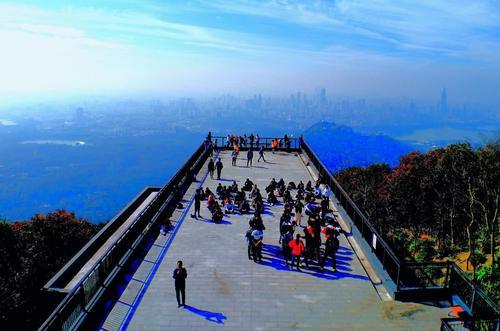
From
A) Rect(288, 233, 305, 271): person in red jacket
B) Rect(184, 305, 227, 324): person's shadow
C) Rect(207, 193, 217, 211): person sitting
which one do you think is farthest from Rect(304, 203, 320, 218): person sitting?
Rect(184, 305, 227, 324): person's shadow

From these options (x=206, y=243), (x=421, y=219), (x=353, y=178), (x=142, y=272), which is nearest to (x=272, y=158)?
(x=421, y=219)

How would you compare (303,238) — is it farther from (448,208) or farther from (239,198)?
(448,208)

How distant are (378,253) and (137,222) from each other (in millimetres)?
9055

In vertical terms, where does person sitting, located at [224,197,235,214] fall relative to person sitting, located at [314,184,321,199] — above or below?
below

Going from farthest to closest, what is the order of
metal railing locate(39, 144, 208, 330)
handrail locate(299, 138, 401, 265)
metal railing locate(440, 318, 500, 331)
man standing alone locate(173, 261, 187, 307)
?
handrail locate(299, 138, 401, 265) < man standing alone locate(173, 261, 187, 307) < metal railing locate(39, 144, 208, 330) < metal railing locate(440, 318, 500, 331)

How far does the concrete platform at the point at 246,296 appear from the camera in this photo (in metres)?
11.8

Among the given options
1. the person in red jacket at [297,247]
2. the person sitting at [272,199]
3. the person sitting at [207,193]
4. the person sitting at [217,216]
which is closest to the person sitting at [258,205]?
the person sitting at [272,199]

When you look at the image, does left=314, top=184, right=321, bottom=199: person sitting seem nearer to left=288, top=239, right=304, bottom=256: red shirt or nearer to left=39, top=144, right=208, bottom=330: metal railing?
left=39, top=144, right=208, bottom=330: metal railing

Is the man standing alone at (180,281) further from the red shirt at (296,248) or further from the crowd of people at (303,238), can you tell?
the red shirt at (296,248)

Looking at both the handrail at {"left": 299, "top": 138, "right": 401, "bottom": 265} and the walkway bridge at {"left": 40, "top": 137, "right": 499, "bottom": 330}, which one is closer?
the walkway bridge at {"left": 40, "top": 137, "right": 499, "bottom": 330}

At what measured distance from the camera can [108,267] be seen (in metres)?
13.9

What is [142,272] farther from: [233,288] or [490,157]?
[490,157]

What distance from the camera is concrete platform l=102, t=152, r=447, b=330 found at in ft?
38.7

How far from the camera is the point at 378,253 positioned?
51.6 ft
